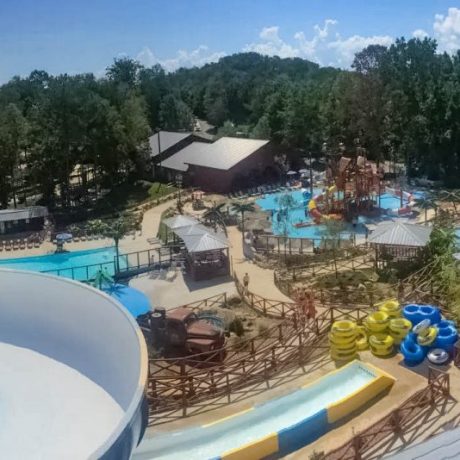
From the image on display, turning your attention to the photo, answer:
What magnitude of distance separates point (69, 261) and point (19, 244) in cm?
451

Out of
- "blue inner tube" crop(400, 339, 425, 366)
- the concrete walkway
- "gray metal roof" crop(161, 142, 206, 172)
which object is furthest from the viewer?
"gray metal roof" crop(161, 142, 206, 172)

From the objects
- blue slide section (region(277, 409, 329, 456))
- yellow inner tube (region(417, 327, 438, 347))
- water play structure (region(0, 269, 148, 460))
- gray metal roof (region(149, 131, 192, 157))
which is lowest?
blue slide section (region(277, 409, 329, 456))

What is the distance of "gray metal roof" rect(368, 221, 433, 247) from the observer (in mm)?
26734

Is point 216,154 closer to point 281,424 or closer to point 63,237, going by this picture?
point 63,237

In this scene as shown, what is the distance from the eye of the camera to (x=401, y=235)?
27078 mm

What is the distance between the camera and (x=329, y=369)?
1802 cm

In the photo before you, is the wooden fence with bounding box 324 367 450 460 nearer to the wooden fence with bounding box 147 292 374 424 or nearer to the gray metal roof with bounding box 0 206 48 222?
the wooden fence with bounding box 147 292 374 424

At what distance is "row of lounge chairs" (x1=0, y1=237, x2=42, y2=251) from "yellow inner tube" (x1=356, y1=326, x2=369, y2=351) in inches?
931

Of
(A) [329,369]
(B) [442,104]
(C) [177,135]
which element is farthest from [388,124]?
(A) [329,369]

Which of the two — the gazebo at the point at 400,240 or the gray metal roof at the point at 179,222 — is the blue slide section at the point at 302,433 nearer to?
the gazebo at the point at 400,240

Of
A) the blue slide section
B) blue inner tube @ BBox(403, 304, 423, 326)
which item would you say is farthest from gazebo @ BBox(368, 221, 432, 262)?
the blue slide section

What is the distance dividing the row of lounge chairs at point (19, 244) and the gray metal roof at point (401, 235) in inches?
798

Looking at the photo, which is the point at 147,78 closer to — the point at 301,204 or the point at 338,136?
the point at 338,136

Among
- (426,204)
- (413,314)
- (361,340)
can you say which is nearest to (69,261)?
(361,340)
